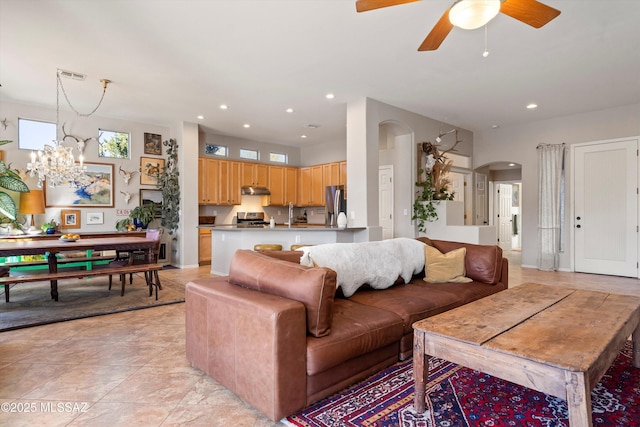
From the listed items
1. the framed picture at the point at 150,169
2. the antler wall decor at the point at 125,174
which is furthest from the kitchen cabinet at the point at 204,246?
the antler wall decor at the point at 125,174

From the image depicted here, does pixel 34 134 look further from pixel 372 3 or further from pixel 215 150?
pixel 372 3

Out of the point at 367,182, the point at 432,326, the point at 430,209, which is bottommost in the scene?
the point at 432,326

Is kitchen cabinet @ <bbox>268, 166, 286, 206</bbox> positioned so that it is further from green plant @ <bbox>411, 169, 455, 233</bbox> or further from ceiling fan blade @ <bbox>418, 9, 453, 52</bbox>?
ceiling fan blade @ <bbox>418, 9, 453, 52</bbox>

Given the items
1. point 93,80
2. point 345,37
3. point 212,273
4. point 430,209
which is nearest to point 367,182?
point 430,209

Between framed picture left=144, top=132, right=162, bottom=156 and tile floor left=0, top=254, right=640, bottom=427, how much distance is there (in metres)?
4.50

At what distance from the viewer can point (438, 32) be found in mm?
2777

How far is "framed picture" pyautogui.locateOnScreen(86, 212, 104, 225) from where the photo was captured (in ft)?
21.4

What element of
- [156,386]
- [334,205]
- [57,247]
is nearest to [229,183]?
[334,205]

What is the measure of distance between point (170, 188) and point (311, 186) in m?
3.59

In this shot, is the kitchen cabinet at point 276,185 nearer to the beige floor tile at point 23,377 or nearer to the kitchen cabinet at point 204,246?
Answer: the kitchen cabinet at point 204,246

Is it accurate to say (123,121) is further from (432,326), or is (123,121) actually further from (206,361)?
(432,326)

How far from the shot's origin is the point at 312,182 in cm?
925

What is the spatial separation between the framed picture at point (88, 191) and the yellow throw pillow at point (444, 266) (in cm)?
589

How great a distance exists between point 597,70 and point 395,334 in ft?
14.8
